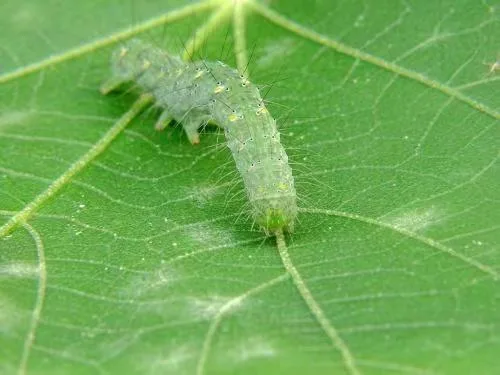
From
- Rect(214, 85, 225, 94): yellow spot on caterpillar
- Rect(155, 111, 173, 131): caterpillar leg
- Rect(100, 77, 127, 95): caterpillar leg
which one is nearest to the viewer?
Rect(214, 85, 225, 94): yellow spot on caterpillar

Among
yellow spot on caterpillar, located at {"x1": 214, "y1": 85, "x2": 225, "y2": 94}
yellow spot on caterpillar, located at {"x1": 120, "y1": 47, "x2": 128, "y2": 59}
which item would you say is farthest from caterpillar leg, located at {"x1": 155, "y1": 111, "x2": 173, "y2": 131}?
yellow spot on caterpillar, located at {"x1": 120, "y1": 47, "x2": 128, "y2": 59}

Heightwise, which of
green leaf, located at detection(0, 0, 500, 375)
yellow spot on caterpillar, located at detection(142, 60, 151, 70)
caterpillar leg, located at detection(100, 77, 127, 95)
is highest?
yellow spot on caterpillar, located at detection(142, 60, 151, 70)

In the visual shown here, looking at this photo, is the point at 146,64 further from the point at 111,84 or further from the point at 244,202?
the point at 244,202

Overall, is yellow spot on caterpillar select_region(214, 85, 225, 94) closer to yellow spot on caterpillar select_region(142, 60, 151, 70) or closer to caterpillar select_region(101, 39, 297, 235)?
caterpillar select_region(101, 39, 297, 235)

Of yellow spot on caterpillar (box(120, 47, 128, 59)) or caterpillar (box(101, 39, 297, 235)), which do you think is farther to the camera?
yellow spot on caterpillar (box(120, 47, 128, 59))

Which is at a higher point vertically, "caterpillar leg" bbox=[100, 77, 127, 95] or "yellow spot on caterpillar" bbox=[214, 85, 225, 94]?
"caterpillar leg" bbox=[100, 77, 127, 95]

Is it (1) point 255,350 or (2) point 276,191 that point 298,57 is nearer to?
(2) point 276,191

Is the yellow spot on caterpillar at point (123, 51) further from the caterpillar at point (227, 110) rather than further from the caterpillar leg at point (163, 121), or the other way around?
the caterpillar leg at point (163, 121)

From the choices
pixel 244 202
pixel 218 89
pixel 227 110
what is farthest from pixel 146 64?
pixel 244 202
